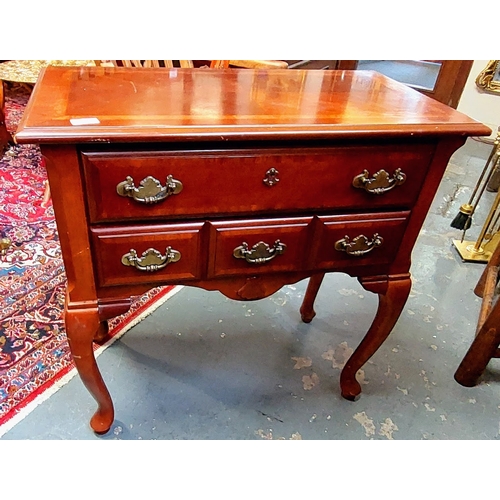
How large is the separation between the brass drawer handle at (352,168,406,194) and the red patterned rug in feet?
3.14

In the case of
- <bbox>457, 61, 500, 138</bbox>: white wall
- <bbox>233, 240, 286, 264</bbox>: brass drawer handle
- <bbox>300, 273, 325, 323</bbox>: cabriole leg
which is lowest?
<bbox>300, 273, 325, 323</bbox>: cabriole leg

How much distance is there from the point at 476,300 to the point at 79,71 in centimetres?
163

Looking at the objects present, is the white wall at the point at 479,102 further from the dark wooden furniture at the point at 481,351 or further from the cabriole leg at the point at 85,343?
the cabriole leg at the point at 85,343

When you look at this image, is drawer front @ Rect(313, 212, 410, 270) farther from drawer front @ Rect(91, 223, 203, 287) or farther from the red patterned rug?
the red patterned rug

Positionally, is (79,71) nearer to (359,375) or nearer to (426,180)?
(426,180)

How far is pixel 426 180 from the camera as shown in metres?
0.95

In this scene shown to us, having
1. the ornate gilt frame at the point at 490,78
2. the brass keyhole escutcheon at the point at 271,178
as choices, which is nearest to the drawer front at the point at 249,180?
the brass keyhole escutcheon at the point at 271,178

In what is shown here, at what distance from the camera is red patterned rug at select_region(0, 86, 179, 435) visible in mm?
1271

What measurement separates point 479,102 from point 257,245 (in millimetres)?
3198

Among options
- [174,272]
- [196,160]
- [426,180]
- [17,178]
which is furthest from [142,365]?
[17,178]

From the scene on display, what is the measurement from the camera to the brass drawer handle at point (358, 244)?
0.97 metres

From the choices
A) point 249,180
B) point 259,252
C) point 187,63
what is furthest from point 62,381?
point 187,63

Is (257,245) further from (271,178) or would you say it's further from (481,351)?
(481,351)

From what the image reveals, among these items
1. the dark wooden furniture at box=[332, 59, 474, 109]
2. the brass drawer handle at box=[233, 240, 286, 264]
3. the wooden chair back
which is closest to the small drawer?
the brass drawer handle at box=[233, 240, 286, 264]
